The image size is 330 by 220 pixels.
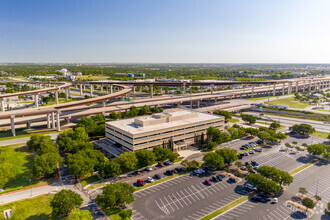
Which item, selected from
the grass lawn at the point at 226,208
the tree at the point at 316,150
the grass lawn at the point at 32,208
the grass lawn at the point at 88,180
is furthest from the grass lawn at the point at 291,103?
the grass lawn at the point at 32,208

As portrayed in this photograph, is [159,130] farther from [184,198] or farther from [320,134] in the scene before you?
[320,134]

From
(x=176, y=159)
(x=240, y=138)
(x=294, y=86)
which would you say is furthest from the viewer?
(x=294, y=86)

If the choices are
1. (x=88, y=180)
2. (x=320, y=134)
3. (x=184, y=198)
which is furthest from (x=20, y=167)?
(x=320, y=134)

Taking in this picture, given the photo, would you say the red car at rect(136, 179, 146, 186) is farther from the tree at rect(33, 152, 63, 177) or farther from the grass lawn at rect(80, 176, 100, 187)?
the tree at rect(33, 152, 63, 177)

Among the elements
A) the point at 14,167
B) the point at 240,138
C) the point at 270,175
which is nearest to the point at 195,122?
the point at 240,138

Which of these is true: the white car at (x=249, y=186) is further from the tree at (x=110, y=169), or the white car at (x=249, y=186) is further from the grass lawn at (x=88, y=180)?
the grass lawn at (x=88, y=180)

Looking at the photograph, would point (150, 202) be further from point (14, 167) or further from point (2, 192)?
point (14, 167)
